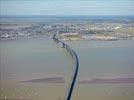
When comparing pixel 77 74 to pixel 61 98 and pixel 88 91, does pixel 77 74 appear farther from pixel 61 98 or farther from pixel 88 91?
pixel 61 98

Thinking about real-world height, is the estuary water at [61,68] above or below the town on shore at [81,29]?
below

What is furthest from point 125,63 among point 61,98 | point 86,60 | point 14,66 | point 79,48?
point 61,98

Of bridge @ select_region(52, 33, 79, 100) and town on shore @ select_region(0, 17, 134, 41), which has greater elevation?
town on shore @ select_region(0, 17, 134, 41)

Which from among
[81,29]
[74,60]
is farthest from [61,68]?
[81,29]

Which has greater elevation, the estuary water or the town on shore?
the town on shore

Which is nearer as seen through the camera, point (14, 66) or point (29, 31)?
point (14, 66)

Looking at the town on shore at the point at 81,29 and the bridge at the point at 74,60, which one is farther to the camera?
the town on shore at the point at 81,29

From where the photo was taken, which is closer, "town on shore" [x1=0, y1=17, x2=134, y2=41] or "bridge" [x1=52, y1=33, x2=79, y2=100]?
"bridge" [x1=52, y1=33, x2=79, y2=100]

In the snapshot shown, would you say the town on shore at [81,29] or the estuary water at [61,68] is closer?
the estuary water at [61,68]
